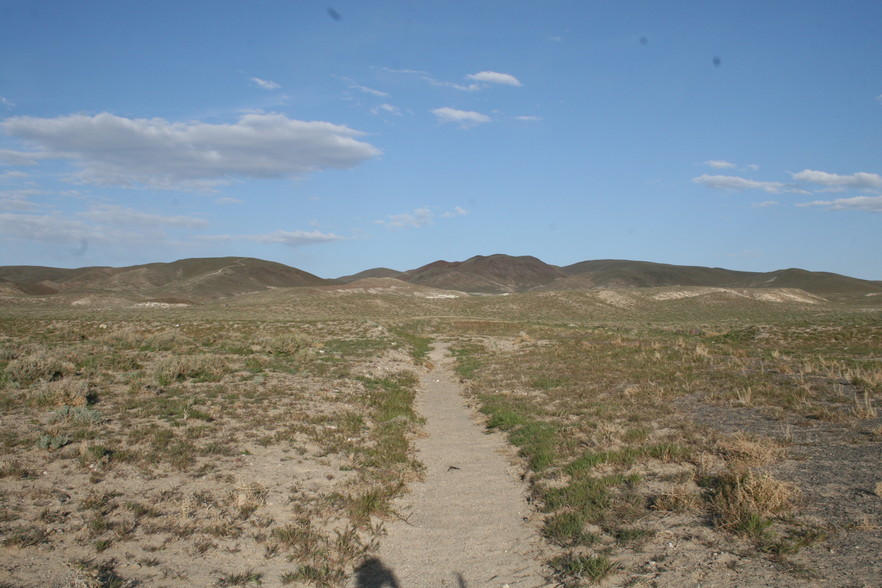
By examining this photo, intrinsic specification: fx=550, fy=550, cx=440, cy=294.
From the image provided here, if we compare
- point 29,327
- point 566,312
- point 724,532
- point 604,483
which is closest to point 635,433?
point 604,483

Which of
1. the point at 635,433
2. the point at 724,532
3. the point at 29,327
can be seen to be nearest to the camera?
the point at 724,532

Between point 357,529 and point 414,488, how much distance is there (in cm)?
189

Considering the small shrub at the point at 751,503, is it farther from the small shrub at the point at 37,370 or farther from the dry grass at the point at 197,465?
the small shrub at the point at 37,370

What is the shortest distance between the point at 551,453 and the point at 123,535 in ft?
21.2

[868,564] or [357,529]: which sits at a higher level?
[868,564]

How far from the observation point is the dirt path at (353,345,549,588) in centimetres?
577

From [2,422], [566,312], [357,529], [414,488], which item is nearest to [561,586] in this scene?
[357,529]

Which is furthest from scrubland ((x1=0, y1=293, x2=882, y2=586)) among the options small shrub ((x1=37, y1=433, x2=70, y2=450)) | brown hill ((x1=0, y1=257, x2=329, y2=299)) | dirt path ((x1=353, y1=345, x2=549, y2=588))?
brown hill ((x1=0, y1=257, x2=329, y2=299))

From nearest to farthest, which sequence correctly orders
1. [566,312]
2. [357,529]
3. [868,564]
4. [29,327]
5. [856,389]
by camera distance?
[868,564] → [357,529] → [856,389] → [29,327] → [566,312]

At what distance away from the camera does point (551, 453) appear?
9586 mm

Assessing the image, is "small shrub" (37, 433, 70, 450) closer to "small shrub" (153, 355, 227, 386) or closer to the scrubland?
the scrubland

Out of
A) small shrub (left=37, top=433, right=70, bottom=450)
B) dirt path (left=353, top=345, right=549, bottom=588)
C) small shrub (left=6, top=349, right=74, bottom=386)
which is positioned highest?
small shrub (left=6, top=349, right=74, bottom=386)

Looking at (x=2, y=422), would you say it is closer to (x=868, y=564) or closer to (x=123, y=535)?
(x=123, y=535)

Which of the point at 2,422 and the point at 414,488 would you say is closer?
the point at 414,488
